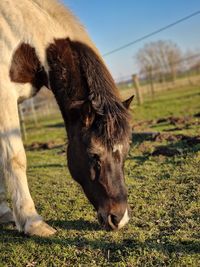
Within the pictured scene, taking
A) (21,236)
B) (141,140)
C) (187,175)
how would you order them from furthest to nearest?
(141,140) < (187,175) < (21,236)

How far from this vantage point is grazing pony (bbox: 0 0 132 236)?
11.8ft

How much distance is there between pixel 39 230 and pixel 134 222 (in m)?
0.95

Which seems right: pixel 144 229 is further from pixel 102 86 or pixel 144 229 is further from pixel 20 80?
pixel 20 80

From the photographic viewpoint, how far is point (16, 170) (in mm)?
4023

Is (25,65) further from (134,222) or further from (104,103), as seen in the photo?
(134,222)

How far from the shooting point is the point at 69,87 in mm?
4086

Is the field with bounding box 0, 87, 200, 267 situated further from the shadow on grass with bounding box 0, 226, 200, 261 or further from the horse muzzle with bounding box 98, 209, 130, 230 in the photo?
the horse muzzle with bounding box 98, 209, 130, 230

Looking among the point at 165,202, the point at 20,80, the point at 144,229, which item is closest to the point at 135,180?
the point at 165,202

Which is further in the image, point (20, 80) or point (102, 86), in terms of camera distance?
point (20, 80)

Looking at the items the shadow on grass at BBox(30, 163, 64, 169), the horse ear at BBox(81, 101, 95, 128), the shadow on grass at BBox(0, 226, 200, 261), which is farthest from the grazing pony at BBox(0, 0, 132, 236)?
the shadow on grass at BBox(30, 163, 64, 169)

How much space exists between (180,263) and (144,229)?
0.78m

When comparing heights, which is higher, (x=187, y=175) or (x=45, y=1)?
(x=45, y=1)

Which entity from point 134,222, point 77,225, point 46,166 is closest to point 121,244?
point 134,222

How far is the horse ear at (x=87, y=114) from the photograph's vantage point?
145 inches
